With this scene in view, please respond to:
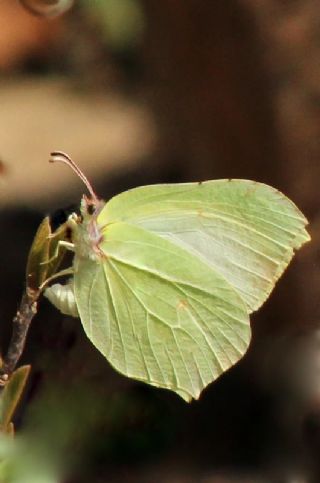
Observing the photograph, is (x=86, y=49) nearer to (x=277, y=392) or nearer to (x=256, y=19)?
(x=256, y=19)

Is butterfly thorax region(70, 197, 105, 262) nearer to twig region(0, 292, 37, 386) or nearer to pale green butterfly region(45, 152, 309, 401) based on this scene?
pale green butterfly region(45, 152, 309, 401)

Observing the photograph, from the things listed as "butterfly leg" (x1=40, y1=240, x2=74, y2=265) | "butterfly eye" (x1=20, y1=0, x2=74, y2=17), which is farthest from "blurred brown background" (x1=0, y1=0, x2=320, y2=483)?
"butterfly leg" (x1=40, y1=240, x2=74, y2=265)

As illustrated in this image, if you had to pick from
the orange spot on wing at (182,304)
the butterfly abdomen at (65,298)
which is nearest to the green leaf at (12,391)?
the butterfly abdomen at (65,298)

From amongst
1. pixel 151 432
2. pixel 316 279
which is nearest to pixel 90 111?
pixel 316 279

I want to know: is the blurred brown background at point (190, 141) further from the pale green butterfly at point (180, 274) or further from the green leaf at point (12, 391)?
the green leaf at point (12, 391)

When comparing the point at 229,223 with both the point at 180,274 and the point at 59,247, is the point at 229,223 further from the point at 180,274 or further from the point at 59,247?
the point at 59,247
